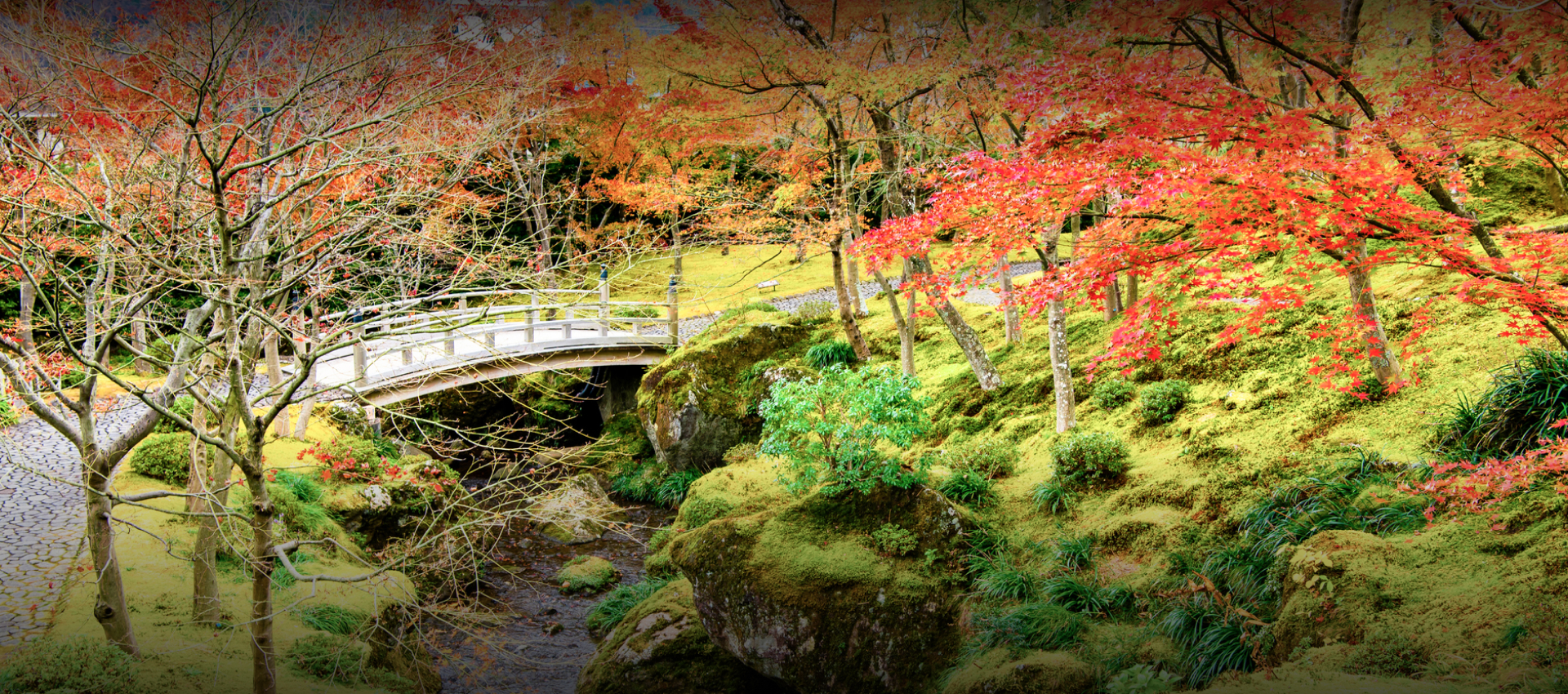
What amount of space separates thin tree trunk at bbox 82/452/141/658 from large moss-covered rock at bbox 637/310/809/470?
8235 mm

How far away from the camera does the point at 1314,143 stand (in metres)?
5.96

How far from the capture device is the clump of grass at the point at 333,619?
7902 mm

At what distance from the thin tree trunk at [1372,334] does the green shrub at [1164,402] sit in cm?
175

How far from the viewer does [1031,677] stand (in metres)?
5.21

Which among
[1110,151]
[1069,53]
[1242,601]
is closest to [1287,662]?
[1242,601]

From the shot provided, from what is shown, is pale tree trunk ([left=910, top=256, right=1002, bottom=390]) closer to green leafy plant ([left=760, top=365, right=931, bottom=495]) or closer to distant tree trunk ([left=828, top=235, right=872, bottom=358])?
distant tree trunk ([left=828, top=235, right=872, bottom=358])

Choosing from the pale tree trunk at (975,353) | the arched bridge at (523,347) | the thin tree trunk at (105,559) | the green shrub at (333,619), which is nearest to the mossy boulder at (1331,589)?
the pale tree trunk at (975,353)

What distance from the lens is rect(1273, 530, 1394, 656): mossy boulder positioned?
468cm

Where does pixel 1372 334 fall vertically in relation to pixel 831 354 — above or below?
below

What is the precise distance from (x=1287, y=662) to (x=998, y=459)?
487cm

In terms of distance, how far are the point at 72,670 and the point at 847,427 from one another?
5.78m

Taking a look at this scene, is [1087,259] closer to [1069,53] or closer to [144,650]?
[1069,53]

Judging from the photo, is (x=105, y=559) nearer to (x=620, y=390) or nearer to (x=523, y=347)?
(x=523, y=347)

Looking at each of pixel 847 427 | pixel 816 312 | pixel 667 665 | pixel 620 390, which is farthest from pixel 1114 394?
pixel 620 390
